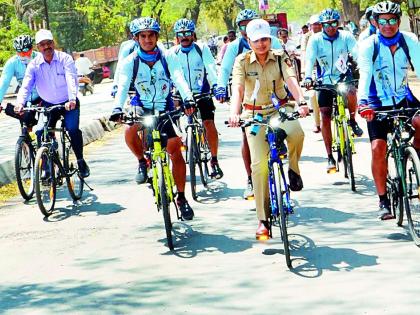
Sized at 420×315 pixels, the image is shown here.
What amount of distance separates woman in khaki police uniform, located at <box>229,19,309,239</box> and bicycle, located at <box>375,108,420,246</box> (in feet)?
2.54

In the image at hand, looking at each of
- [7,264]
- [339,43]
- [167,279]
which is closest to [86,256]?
[7,264]

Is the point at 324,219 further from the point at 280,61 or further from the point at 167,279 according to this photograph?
the point at 167,279

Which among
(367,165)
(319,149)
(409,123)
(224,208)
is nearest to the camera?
(409,123)

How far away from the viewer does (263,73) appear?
329 inches

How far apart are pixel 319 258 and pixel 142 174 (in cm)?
361

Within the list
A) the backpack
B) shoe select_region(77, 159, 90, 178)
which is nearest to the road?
shoe select_region(77, 159, 90, 178)

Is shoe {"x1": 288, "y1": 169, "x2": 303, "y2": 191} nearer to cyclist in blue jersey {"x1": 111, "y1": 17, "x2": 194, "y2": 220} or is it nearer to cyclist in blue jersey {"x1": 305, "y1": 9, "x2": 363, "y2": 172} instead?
cyclist in blue jersey {"x1": 111, "y1": 17, "x2": 194, "y2": 220}

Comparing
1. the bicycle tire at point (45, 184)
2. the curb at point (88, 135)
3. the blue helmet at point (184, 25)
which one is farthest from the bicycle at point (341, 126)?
the curb at point (88, 135)

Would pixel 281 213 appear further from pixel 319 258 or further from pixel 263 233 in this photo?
pixel 263 233

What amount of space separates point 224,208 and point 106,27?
60.9m

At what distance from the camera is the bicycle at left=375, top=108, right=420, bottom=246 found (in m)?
7.58

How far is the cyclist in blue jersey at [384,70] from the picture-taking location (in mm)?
8023

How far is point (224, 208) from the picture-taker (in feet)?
33.7

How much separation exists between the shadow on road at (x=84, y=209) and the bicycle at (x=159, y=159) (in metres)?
1.88
